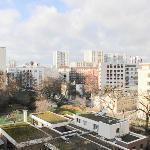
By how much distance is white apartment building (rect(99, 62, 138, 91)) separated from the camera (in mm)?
66438

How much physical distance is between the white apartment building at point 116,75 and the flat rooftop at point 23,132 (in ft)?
141

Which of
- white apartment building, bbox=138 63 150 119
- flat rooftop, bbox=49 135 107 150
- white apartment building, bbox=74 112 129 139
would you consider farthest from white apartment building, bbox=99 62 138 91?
flat rooftop, bbox=49 135 107 150

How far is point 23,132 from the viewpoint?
74.9ft

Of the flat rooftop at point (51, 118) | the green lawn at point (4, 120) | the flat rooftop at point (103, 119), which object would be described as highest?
the flat rooftop at point (103, 119)

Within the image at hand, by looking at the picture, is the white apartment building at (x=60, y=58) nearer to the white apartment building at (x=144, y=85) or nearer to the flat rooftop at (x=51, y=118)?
the white apartment building at (x=144, y=85)

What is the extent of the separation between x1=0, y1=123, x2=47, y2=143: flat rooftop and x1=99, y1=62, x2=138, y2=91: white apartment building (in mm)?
42957

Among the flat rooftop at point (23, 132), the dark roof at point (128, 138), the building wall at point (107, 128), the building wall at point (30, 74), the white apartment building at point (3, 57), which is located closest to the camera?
the flat rooftop at point (23, 132)

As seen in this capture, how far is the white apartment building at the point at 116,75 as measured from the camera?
66438mm

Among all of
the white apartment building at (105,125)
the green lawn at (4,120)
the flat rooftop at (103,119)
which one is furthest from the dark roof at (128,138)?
the green lawn at (4,120)

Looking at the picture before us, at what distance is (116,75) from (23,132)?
155 feet

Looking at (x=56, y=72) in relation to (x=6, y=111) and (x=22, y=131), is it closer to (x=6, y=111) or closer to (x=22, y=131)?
(x=6, y=111)

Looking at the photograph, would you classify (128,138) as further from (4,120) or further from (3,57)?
(3,57)

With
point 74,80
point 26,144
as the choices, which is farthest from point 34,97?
point 74,80

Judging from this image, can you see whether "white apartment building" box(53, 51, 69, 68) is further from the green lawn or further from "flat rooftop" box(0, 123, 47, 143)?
"flat rooftop" box(0, 123, 47, 143)
